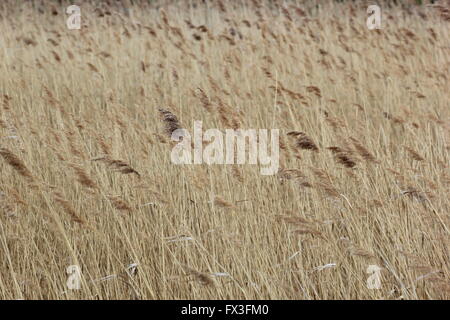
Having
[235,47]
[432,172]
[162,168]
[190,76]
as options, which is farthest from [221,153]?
[235,47]

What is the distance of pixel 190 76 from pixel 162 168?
2272 millimetres

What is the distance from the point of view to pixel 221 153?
2.99 metres

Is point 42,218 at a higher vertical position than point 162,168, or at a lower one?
lower

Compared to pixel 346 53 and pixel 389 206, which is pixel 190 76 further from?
pixel 389 206

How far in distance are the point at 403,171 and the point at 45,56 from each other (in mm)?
3714

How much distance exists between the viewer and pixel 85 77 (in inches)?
206

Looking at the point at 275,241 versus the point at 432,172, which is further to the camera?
the point at 432,172

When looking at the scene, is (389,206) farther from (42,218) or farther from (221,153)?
(42,218)
